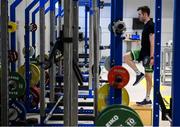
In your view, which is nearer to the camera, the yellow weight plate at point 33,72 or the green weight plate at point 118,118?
the green weight plate at point 118,118

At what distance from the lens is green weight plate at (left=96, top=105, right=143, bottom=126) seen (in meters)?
2.73

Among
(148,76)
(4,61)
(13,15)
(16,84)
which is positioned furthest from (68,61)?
(148,76)

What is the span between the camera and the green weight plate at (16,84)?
14.2 ft

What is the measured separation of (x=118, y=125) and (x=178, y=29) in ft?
3.06

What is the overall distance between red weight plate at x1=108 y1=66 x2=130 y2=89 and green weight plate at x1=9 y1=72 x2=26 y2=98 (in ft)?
4.96

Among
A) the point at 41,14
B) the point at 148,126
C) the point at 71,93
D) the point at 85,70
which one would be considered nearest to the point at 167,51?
the point at 85,70

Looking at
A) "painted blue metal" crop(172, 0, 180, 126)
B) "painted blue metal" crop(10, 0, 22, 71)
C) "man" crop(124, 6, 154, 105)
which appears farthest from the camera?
"man" crop(124, 6, 154, 105)

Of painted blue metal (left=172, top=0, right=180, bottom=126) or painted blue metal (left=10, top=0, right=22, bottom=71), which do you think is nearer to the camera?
painted blue metal (left=172, top=0, right=180, bottom=126)

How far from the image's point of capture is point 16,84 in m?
4.37

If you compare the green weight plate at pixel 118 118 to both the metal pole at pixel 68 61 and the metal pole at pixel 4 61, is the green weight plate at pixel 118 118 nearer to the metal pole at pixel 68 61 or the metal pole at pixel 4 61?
the metal pole at pixel 68 61

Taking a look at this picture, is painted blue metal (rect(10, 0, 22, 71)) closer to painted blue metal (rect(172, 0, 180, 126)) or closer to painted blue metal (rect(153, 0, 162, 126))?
painted blue metal (rect(153, 0, 162, 126))

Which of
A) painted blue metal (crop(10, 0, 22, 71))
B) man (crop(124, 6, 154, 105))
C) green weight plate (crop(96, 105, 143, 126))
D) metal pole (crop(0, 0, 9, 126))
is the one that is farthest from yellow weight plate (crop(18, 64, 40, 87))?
green weight plate (crop(96, 105, 143, 126))

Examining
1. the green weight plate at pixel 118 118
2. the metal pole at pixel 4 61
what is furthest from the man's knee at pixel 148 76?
the metal pole at pixel 4 61

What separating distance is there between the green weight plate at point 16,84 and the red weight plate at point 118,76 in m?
1.51
